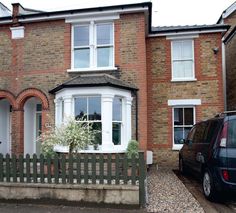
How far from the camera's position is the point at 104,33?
488 inches

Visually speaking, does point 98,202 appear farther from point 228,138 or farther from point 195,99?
point 195,99

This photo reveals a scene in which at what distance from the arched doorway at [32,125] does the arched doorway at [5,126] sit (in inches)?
45.1

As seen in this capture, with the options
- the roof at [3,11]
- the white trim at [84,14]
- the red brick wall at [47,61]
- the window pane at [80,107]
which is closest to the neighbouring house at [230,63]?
the red brick wall at [47,61]

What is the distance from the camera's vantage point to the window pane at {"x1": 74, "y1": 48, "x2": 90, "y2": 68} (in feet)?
40.6

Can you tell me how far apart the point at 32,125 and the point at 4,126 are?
53.6 inches

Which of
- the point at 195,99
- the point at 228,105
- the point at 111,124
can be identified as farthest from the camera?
the point at 228,105

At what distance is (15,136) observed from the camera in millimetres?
12594

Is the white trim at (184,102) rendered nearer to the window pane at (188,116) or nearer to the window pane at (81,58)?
the window pane at (188,116)

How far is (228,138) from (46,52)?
27.8ft

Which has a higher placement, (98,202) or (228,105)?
(228,105)

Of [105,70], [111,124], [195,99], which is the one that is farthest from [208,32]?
[111,124]

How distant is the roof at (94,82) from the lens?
1085 cm

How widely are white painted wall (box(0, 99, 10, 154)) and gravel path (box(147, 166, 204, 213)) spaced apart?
23.7ft

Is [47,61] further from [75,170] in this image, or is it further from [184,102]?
[75,170]
